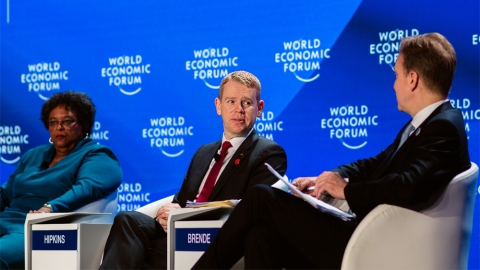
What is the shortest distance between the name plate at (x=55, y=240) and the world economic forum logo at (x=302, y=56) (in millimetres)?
1904

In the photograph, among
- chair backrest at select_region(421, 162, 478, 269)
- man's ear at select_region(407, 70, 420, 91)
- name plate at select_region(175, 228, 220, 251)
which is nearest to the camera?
chair backrest at select_region(421, 162, 478, 269)

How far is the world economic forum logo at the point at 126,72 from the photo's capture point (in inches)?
208

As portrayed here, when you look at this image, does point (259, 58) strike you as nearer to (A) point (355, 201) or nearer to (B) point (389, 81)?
(B) point (389, 81)

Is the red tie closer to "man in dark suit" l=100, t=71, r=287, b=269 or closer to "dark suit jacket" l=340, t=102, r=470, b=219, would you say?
"man in dark suit" l=100, t=71, r=287, b=269

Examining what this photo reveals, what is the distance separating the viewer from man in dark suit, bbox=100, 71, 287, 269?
133 inches

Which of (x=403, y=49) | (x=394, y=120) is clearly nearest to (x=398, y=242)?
(x=403, y=49)

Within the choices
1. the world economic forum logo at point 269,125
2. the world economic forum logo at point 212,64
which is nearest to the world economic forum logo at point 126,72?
the world economic forum logo at point 212,64

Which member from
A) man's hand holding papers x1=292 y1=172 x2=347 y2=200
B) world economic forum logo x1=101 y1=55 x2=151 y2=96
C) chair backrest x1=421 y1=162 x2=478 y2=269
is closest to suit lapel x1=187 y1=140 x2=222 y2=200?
man's hand holding papers x1=292 y1=172 x2=347 y2=200

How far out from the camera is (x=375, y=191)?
8.66 feet

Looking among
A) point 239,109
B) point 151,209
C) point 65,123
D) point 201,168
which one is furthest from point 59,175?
point 239,109

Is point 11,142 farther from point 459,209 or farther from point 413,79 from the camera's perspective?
point 459,209

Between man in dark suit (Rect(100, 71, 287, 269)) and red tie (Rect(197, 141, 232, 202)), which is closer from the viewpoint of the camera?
man in dark suit (Rect(100, 71, 287, 269))

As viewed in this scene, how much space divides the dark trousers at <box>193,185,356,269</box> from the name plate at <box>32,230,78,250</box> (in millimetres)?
1163

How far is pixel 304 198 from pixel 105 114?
311 cm
